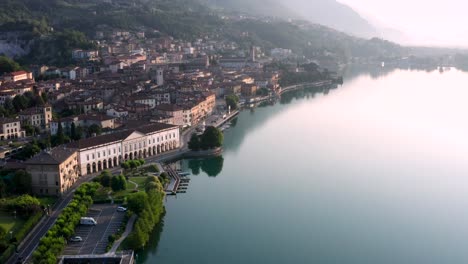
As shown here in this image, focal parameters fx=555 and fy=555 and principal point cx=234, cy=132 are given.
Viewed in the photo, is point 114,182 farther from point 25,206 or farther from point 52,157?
point 25,206

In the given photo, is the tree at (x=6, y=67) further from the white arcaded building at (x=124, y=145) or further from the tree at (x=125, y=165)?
the tree at (x=125, y=165)

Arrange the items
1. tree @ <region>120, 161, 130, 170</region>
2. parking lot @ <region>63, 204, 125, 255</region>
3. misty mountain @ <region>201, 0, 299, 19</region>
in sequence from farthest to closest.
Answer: misty mountain @ <region>201, 0, 299, 19</region> < tree @ <region>120, 161, 130, 170</region> < parking lot @ <region>63, 204, 125, 255</region>

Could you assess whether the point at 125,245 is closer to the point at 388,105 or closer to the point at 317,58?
the point at 388,105

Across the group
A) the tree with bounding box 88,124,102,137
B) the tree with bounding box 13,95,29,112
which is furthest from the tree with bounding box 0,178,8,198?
the tree with bounding box 13,95,29,112

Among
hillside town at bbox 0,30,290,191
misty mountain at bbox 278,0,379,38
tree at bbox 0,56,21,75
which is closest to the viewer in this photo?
hillside town at bbox 0,30,290,191

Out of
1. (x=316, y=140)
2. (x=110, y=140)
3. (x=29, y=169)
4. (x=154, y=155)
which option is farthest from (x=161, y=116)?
(x=29, y=169)

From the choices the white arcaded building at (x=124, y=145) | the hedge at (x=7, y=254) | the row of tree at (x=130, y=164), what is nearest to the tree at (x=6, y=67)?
the white arcaded building at (x=124, y=145)

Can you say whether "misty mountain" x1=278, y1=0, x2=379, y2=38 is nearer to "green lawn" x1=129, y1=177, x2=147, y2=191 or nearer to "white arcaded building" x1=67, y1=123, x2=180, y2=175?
"white arcaded building" x1=67, y1=123, x2=180, y2=175
